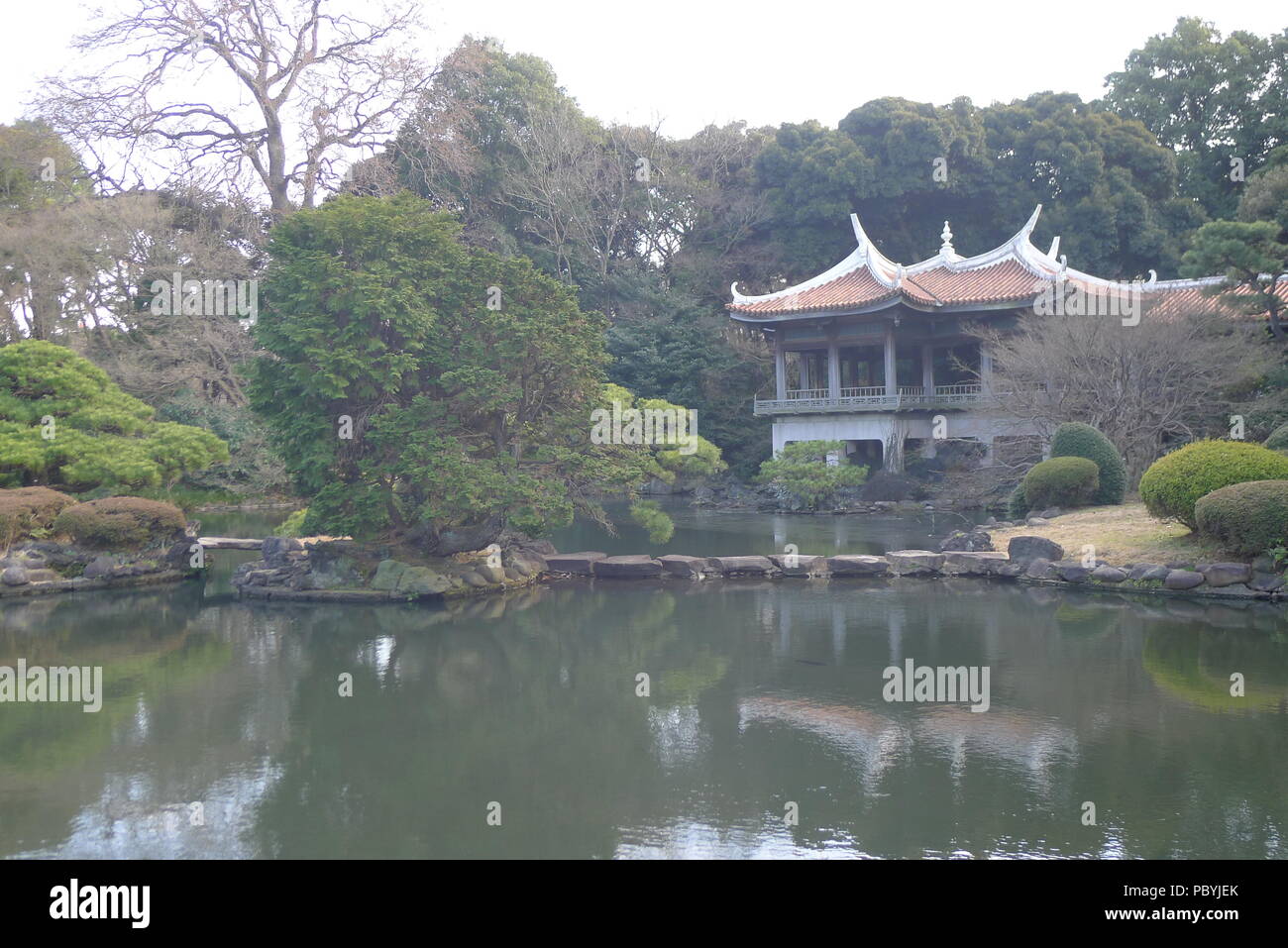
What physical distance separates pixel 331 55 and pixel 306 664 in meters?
17.1

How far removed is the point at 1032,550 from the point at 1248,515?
252cm

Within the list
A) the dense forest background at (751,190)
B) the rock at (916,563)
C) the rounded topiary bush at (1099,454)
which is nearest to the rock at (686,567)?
the rock at (916,563)

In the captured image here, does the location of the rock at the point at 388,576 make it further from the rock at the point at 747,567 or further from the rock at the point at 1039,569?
the rock at the point at 1039,569

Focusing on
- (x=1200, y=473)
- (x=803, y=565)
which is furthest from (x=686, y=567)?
(x=1200, y=473)

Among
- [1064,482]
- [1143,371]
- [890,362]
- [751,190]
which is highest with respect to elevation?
[751,190]

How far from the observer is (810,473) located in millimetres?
21844

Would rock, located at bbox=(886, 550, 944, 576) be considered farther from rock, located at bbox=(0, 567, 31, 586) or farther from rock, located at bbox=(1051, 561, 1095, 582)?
rock, located at bbox=(0, 567, 31, 586)

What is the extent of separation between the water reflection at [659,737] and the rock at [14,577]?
2055 mm

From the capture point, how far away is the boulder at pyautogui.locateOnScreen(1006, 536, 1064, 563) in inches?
484

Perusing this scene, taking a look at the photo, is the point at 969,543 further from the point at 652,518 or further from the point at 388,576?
the point at 388,576

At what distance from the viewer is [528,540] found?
13.8 metres

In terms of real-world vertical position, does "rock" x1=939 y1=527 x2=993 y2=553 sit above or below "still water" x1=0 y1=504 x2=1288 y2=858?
above

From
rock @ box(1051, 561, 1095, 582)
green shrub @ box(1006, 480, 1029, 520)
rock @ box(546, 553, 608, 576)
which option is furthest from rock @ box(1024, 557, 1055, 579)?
rock @ box(546, 553, 608, 576)

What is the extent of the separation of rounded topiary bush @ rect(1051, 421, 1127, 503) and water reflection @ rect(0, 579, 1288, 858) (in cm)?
495
